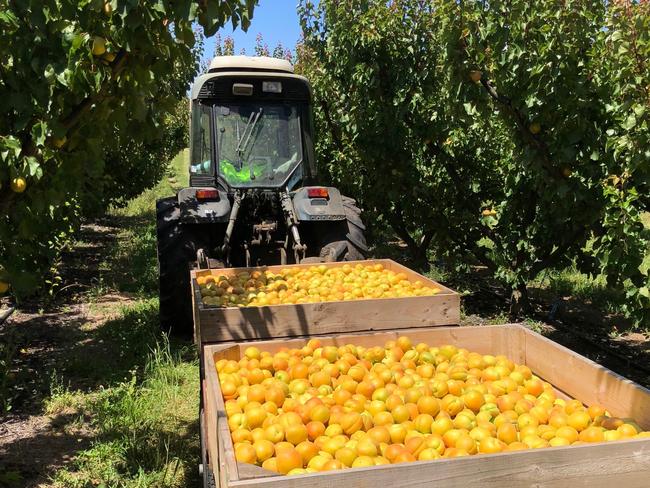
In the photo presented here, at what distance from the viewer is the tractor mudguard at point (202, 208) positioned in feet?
17.1

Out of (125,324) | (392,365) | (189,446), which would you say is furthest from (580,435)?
(125,324)

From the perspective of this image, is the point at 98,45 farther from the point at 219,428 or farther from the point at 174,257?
the point at 174,257

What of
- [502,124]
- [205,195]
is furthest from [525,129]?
[205,195]

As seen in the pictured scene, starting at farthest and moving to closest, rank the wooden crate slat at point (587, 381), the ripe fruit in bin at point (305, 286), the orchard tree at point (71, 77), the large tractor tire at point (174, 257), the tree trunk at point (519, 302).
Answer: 1. the tree trunk at point (519, 302)
2. the large tractor tire at point (174, 257)
3. the ripe fruit in bin at point (305, 286)
4. the orchard tree at point (71, 77)
5. the wooden crate slat at point (587, 381)

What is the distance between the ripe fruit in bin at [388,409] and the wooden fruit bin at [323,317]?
338mm

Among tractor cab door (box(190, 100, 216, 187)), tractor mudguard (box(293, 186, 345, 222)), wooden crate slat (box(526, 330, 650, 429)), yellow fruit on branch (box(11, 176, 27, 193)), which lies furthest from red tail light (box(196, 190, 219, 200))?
wooden crate slat (box(526, 330, 650, 429))

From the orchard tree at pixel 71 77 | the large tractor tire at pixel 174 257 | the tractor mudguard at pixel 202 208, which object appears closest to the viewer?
the orchard tree at pixel 71 77

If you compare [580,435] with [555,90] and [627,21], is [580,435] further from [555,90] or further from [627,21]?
[555,90]

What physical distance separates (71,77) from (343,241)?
133 inches

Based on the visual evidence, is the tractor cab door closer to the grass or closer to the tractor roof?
the tractor roof

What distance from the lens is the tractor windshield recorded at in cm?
569

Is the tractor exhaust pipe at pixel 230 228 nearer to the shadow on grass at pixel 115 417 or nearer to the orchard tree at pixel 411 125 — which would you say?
the shadow on grass at pixel 115 417

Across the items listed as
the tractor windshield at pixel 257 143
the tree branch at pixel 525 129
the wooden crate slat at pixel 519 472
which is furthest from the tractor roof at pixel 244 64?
the wooden crate slat at pixel 519 472

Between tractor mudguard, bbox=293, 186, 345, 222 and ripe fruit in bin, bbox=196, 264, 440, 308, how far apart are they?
779 millimetres
